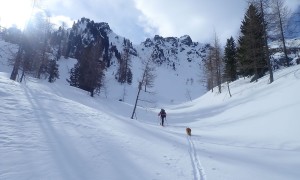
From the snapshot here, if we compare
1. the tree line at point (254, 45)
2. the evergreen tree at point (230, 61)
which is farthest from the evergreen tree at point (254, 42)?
the evergreen tree at point (230, 61)

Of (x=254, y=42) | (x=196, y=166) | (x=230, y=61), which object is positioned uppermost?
(x=230, y=61)

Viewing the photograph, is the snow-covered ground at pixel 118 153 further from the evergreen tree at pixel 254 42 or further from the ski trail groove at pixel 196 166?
the evergreen tree at pixel 254 42

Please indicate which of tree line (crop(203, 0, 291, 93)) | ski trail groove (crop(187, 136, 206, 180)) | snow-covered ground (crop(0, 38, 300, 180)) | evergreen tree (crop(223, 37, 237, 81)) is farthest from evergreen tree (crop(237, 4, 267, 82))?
ski trail groove (crop(187, 136, 206, 180))

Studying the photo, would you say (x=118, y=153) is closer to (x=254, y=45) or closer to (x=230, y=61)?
(x=254, y=45)

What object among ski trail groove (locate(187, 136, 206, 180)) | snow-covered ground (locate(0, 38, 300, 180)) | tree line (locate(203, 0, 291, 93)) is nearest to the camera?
snow-covered ground (locate(0, 38, 300, 180))

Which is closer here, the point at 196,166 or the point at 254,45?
the point at 196,166

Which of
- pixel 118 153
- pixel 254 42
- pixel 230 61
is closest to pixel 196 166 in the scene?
pixel 118 153

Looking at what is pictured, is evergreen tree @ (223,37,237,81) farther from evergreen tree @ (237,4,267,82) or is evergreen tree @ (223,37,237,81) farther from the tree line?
evergreen tree @ (237,4,267,82)

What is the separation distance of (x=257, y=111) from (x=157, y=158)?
12885mm

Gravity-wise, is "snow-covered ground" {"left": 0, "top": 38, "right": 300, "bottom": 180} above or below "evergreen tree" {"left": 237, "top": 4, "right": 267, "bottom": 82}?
below

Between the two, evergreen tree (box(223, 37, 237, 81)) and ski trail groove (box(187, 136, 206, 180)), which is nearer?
ski trail groove (box(187, 136, 206, 180))

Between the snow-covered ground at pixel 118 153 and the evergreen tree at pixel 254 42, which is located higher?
the evergreen tree at pixel 254 42

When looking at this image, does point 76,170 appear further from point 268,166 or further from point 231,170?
point 268,166

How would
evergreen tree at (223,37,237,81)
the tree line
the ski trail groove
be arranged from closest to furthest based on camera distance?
the ski trail groove
the tree line
evergreen tree at (223,37,237,81)
